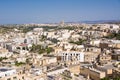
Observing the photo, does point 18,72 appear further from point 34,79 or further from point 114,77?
point 114,77

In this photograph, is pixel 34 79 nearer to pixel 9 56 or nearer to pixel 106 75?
pixel 106 75

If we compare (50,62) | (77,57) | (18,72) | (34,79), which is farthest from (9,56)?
(34,79)

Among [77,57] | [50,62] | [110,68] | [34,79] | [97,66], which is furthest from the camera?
[77,57]

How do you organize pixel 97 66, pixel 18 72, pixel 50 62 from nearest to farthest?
pixel 18 72 < pixel 97 66 < pixel 50 62

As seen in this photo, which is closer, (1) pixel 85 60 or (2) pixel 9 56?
(1) pixel 85 60

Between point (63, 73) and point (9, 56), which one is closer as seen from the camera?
point (63, 73)

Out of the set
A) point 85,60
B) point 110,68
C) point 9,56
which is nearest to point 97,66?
point 110,68

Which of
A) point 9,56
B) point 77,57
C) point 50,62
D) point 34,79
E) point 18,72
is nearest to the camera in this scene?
point 34,79

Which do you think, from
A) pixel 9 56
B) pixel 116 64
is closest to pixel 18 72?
pixel 116 64

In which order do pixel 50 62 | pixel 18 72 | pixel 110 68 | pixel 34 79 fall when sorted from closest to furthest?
pixel 34 79 → pixel 18 72 → pixel 110 68 → pixel 50 62
